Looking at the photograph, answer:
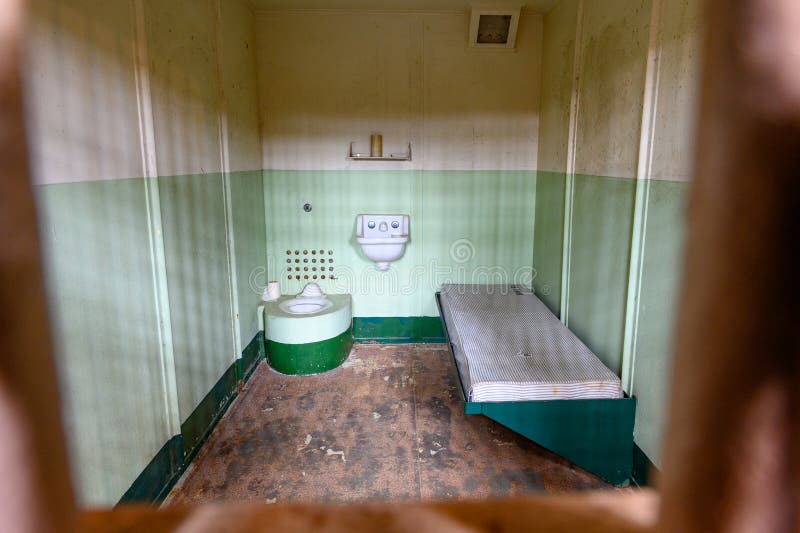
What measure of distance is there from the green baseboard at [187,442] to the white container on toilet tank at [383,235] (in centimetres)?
116

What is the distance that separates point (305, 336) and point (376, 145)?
5.00ft

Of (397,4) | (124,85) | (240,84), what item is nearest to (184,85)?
(124,85)

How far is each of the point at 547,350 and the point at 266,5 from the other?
A: 304 cm

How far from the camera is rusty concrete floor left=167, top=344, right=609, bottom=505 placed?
212 cm

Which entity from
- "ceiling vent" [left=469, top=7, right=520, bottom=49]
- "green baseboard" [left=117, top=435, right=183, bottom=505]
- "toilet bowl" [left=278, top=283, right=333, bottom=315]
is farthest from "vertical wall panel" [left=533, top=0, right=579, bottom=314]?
"green baseboard" [left=117, top=435, right=183, bottom=505]

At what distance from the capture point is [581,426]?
2086 mm

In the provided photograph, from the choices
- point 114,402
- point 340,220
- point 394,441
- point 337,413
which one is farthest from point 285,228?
A: point 114,402

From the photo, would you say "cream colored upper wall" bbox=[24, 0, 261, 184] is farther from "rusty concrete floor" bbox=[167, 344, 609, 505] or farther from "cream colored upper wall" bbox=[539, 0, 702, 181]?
"cream colored upper wall" bbox=[539, 0, 702, 181]

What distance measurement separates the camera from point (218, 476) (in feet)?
7.22

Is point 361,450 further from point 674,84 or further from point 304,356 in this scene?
point 674,84

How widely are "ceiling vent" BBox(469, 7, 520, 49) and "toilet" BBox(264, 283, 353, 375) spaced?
2210mm

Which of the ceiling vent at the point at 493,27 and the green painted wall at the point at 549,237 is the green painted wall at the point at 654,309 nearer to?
the green painted wall at the point at 549,237

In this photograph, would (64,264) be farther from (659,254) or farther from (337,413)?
(659,254)

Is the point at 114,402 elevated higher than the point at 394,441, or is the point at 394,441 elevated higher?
the point at 114,402
